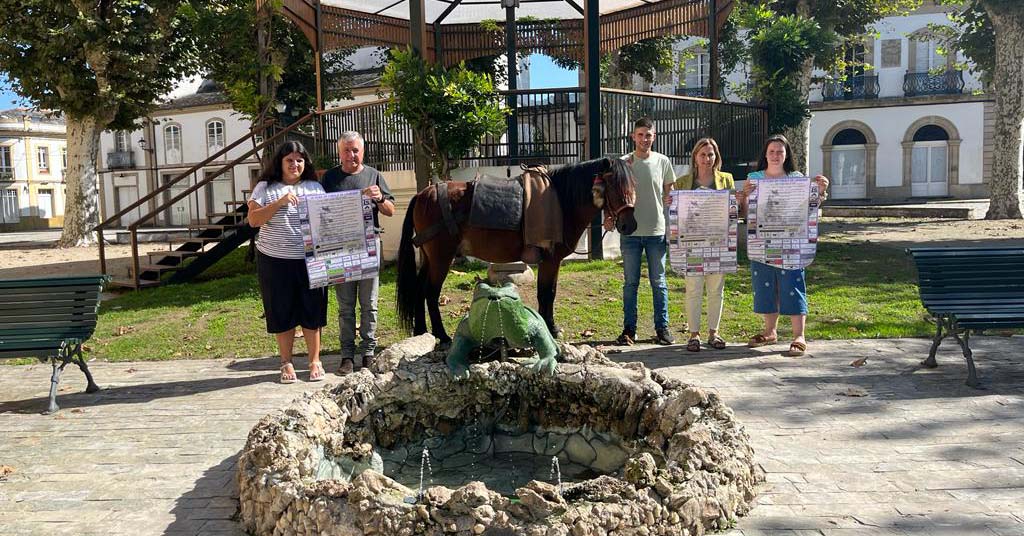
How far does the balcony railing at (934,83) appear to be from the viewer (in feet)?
119

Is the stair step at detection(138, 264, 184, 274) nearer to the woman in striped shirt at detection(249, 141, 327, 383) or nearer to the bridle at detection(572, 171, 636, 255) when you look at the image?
the woman in striped shirt at detection(249, 141, 327, 383)

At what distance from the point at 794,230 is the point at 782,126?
8189mm

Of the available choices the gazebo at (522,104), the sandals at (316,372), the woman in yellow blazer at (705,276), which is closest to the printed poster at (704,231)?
the woman in yellow blazer at (705,276)

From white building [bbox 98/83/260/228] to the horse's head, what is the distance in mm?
34490

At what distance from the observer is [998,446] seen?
15.0 feet

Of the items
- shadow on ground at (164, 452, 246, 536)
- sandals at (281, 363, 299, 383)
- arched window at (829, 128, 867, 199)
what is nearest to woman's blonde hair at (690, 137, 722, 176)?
sandals at (281, 363, 299, 383)

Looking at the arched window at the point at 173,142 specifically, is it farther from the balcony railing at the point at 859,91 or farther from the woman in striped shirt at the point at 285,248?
the woman in striped shirt at the point at 285,248

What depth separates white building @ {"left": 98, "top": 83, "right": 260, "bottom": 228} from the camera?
132ft

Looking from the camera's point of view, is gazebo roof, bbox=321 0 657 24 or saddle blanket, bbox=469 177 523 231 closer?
saddle blanket, bbox=469 177 523 231

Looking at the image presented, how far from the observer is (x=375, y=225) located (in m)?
6.58

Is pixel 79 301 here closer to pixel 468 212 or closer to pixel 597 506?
pixel 468 212

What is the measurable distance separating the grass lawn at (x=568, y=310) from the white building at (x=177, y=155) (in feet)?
95.8

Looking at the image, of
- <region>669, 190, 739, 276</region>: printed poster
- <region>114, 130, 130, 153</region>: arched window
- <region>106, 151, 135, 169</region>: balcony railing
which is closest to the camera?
<region>669, 190, 739, 276</region>: printed poster

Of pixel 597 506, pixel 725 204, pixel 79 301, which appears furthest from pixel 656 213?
pixel 79 301
